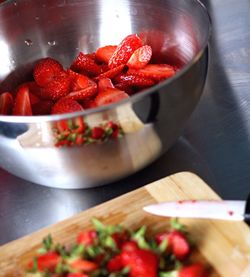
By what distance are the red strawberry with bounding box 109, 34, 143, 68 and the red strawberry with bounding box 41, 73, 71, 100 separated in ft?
0.32

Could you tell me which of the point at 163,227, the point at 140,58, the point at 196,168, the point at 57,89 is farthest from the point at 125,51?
the point at 163,227

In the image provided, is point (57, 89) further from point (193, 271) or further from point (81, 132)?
point (193, 271)

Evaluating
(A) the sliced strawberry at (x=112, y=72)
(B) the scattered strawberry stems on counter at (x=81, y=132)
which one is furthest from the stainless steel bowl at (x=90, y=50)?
(A) the sliced strawberry at (x=112, y=72)

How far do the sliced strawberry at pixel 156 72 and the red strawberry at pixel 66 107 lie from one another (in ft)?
0.51

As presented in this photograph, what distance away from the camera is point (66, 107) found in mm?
894

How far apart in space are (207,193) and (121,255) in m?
0.18

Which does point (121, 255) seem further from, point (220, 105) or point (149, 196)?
point (220, 105)

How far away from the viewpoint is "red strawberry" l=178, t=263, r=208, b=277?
691mm

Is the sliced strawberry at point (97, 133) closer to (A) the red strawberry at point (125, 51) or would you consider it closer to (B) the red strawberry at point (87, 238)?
(B) the red strawberry at point (87, 238)

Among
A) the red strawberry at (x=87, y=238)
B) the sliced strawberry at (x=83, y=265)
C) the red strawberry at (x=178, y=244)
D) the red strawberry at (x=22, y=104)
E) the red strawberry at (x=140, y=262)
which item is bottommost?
the red strawberry at (x=178, y=244)

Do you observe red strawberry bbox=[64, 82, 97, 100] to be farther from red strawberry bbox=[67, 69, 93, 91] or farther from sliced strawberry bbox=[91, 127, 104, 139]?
sliced strawberry bbox=[91, 127, 104, 139]

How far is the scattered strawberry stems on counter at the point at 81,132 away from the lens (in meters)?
0.74

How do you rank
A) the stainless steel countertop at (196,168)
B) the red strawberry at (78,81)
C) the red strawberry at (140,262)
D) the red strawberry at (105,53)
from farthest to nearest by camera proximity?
1. the red strawberry at (105,53)
2. the red strawberry at (78,81)
3. the stainless steel countertop at (196,168)
4. the red strawberry at (140,262)

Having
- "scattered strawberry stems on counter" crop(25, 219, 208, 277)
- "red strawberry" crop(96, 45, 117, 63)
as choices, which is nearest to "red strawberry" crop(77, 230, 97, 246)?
"scattered strawberry stems on counter" crop(25, 219, 208, 277)
